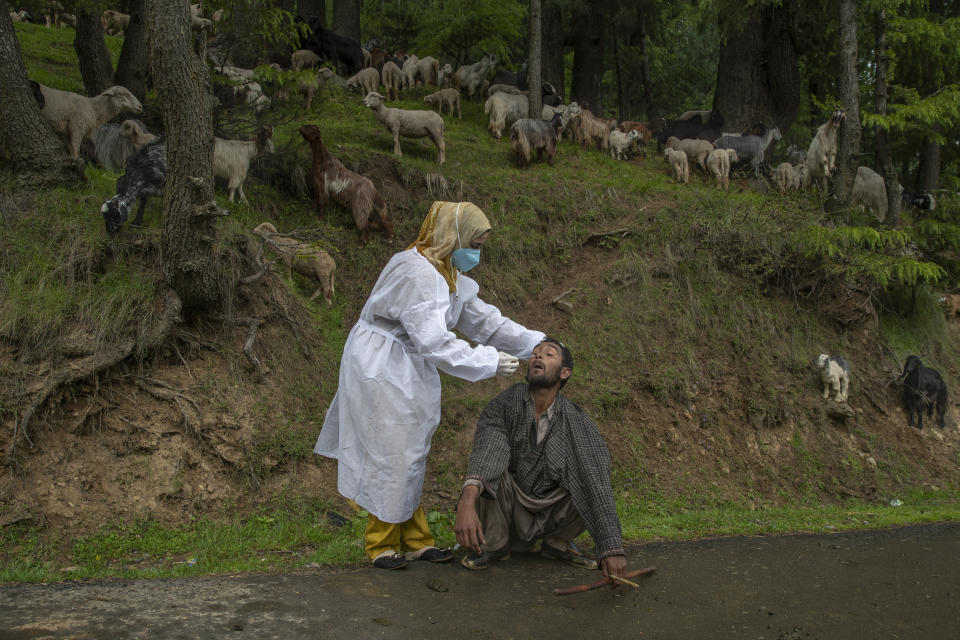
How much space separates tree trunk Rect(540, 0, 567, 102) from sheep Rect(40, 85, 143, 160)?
10.7 metres

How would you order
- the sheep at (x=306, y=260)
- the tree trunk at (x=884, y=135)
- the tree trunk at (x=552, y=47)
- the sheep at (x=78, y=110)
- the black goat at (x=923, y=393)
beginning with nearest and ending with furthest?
the sheep at (x=306, y=260), the sheep at (x=78, y=110), the black goat at (x=923, y=393), the tree trunk at (x=884, y=135), the tree trunk at (x=552, y=47)

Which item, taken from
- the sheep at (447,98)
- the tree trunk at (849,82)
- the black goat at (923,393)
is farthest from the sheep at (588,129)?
the black goat at (923,393)

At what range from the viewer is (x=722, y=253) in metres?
9.72

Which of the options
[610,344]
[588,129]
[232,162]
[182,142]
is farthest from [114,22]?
[610,344]

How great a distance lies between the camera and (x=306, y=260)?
25.1 feet

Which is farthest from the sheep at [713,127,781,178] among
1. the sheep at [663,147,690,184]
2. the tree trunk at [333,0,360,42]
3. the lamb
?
A: the tree trunk at [333,0,360,42]

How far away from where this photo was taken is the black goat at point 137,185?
6.51 metres

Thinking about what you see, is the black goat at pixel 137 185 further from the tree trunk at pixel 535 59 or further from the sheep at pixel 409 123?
the tree trunk at pixel 535 59

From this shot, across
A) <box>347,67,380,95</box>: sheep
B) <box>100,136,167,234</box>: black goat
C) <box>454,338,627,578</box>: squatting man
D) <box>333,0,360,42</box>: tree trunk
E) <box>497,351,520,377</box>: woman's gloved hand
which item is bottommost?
<box>454,338,627,578</box>: squatting man

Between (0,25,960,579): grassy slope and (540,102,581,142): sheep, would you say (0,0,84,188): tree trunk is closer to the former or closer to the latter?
(0,25,960,579): grassy slope

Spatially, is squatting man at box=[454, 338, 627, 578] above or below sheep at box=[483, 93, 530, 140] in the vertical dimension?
below

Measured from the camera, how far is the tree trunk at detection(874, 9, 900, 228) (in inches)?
402

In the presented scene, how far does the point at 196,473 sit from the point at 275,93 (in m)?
10.1

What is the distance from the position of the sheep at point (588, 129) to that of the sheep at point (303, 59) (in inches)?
229
